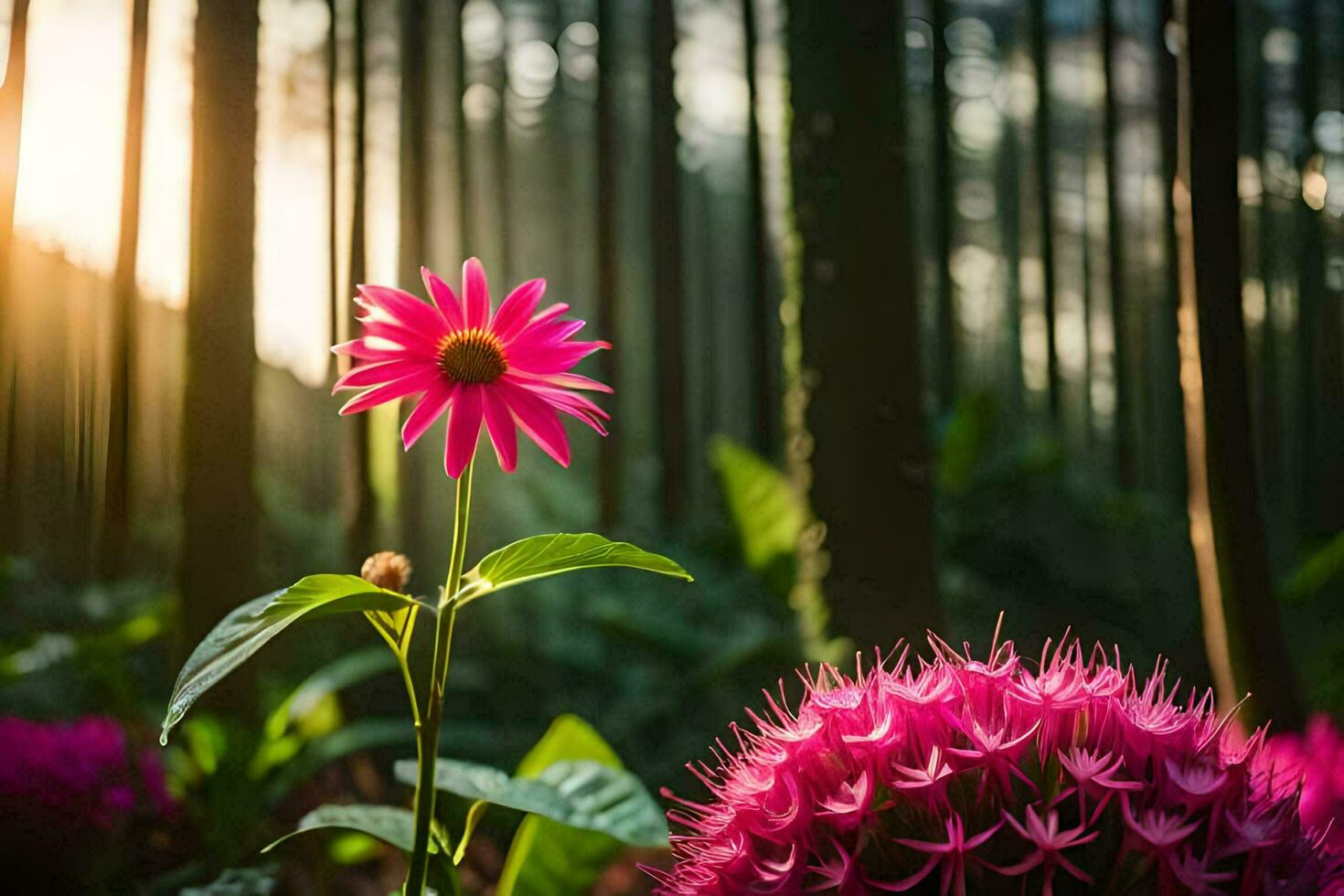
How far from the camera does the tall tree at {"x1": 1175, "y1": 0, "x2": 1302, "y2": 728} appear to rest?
263 centimetres

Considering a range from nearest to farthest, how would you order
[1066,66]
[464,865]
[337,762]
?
[464,865], [337,762], [1066,66]

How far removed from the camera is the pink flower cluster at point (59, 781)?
2074mm

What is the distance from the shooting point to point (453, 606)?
39.4 inches

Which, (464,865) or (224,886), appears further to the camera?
(464,865)

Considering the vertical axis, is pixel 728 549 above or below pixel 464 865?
above

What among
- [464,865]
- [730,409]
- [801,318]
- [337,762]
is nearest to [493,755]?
[464,865]

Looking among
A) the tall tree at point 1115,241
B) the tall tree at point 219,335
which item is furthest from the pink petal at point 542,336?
the tall tree at point 1115,241

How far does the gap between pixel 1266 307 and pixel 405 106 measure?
10.9 metres

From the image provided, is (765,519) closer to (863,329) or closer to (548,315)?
(863,329)

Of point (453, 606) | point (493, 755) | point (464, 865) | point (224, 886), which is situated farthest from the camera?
point (493, 755)

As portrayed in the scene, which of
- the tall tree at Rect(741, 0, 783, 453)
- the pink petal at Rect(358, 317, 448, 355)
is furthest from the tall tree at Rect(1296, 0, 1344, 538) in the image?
the pink petal at Rect(358, 317, 448, 355)

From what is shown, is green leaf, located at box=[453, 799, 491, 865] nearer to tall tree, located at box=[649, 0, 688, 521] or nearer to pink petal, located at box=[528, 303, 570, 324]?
pink petal, located at box=[528, 303, 570, 324]

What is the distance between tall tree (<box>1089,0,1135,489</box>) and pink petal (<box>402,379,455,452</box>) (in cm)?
1177

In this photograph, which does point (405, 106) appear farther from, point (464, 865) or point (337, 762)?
point (464, 865)
